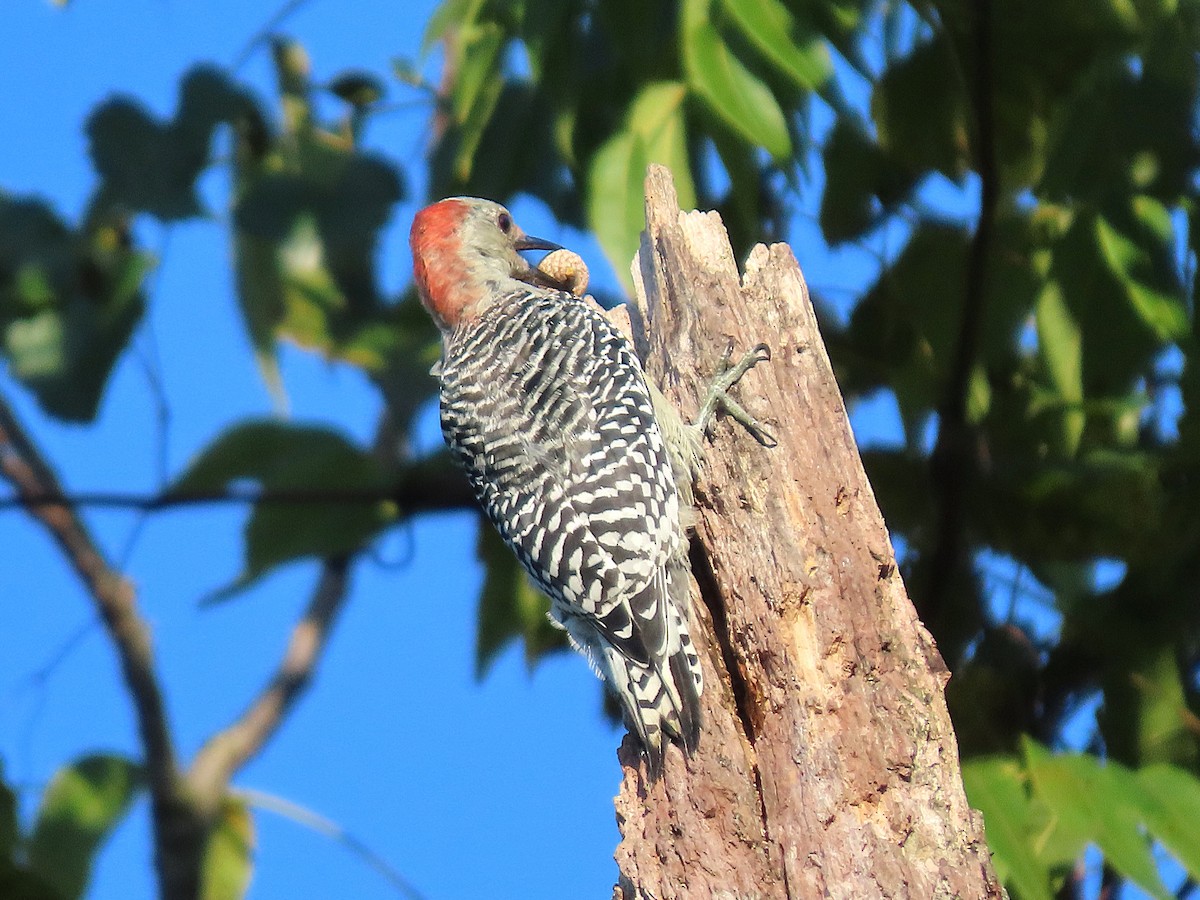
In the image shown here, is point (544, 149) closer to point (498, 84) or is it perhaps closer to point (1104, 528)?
point (498, 84)

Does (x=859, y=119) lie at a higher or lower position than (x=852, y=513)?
higher

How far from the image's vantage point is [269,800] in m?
5.82

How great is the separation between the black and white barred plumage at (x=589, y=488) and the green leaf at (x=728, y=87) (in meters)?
0.79

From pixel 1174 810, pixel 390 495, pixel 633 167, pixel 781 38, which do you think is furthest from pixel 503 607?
pixel 1174 810

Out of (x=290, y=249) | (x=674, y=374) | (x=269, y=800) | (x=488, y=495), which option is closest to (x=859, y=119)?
(x=674, y=374)

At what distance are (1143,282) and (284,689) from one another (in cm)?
479

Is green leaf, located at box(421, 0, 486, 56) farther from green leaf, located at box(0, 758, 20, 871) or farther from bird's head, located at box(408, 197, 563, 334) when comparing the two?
green leaf, located at box(0, 758, 20, 871)

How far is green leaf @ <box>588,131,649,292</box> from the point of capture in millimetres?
3537

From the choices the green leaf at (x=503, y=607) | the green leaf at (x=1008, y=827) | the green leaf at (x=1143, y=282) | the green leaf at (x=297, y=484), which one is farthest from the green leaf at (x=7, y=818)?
the green leaf at (x=1143, y=282)

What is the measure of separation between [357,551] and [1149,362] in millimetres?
2903

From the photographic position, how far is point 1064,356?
162 inches

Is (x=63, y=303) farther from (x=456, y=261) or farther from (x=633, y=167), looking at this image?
(x=633, y=167)

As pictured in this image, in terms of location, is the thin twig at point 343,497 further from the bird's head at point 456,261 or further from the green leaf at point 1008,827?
the green leaf at point 1008,827

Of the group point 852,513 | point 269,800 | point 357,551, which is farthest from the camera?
point 269,800
